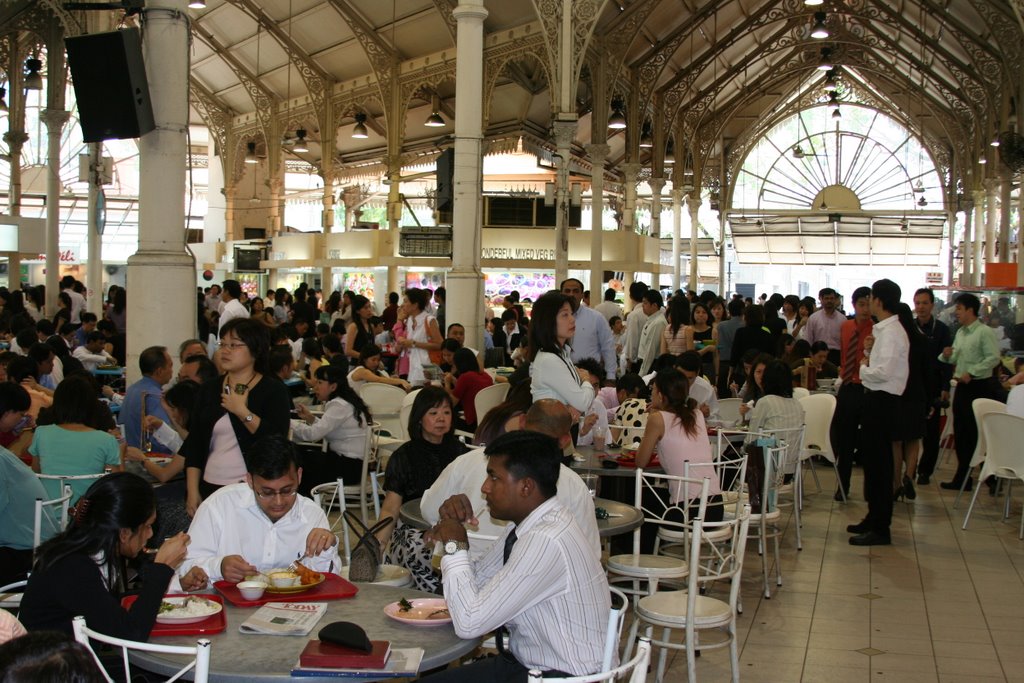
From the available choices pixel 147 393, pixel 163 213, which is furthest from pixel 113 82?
pixel 147 393

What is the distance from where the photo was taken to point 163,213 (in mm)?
6770

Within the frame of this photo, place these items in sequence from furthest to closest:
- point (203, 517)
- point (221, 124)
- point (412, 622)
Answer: point (221, 124)
point (203, 517)
point (412, 622)

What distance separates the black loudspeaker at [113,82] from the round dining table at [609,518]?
126 inches

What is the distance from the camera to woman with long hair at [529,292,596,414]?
545 cm

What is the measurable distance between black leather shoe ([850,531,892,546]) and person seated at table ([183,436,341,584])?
4949 mm

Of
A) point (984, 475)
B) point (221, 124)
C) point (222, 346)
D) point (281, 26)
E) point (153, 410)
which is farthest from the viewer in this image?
point (221, 124)

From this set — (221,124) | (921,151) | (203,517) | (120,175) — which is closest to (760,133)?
(921,151)

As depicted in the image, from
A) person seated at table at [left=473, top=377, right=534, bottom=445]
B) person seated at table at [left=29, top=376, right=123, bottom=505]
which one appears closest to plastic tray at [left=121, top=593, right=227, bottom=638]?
person seated at table at [left=473, top=377, right=534, bottom=445]

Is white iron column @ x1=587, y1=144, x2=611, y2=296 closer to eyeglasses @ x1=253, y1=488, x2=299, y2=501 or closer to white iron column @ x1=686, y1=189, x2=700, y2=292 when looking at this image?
white iron column @ x1=686, y1=189, x2=700, y2=292

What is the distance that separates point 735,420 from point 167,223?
187 inches

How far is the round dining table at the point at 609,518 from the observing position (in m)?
4.51

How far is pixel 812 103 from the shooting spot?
35.3 metres

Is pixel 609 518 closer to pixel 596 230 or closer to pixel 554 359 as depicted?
pixel 554 359

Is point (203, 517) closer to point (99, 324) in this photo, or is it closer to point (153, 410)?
point (153, 410)
